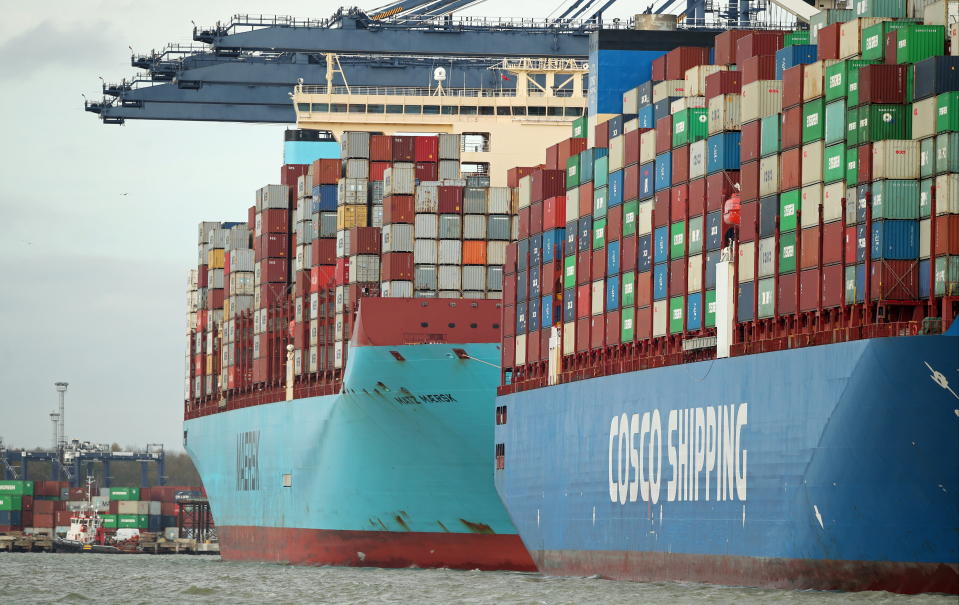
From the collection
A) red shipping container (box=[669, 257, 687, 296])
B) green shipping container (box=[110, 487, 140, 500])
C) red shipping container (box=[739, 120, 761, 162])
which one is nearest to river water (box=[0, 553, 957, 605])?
red shipping container (box=[669, 257, 687, 296])

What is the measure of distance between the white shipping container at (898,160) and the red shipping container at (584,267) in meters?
12.1

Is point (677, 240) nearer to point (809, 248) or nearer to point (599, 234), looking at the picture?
point (599, 234)

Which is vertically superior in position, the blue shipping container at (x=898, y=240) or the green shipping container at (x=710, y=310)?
the blue shipping container at (x=898, y=240)

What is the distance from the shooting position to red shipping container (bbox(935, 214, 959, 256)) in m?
28.0

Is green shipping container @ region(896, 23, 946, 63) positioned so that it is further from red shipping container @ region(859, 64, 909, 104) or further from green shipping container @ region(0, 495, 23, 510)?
green shipping container @ region(0, 495, 23, 510)

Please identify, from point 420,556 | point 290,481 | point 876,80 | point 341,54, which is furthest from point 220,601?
point 341,54

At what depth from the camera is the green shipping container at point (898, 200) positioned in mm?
28797

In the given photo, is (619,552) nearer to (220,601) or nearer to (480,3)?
(220,601)

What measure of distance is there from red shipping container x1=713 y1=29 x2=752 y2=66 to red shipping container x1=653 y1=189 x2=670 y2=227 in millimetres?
3420

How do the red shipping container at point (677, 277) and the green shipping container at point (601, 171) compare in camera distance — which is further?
the green shipping container at point (601, 171)

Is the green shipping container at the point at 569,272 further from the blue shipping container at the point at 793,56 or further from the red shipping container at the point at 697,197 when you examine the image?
the blue shipping container at the point at 793,56

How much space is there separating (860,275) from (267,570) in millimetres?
27406

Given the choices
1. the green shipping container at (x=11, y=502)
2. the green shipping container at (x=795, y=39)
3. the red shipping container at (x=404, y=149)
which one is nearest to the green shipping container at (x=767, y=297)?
the green shipping container at (x=795, y=39)

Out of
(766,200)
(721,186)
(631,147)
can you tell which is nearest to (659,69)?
(631,147)
